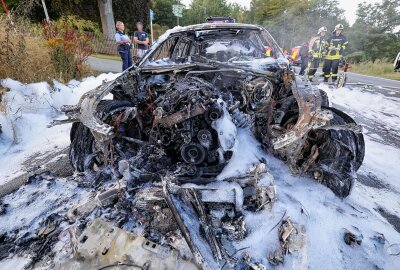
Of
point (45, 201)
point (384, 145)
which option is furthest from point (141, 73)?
point (384, 145)

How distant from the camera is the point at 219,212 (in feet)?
6.31

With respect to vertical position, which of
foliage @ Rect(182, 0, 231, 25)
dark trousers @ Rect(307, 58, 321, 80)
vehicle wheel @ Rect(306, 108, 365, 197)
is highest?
foliage @ Rect(182, 0, 231, 25)

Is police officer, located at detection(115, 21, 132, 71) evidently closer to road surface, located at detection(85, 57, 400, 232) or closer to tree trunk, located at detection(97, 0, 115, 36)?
A: road surface, located at detection(85, 57, 400, 232)

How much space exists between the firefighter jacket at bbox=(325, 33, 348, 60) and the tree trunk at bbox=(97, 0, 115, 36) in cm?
1375

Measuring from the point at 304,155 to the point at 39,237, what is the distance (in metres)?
2.30

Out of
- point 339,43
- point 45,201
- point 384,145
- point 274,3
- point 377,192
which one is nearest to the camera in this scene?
point 45,201

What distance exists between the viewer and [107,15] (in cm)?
1602

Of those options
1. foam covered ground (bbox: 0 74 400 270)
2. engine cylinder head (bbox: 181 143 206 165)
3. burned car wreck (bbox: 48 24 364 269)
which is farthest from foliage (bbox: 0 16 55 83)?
engine cylinder head (bbox: 181 143 206 165)

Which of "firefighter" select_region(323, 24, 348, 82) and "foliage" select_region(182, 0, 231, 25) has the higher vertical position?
"foliage" select_region(182, 0, 231, 25)

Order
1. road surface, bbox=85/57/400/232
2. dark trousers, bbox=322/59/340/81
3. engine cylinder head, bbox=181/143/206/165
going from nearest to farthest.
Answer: engine cylinder head, bbox=181/143/206/165
road surface, bbox=85/57/400/232
dark trousers, bbox=322/59/340/81

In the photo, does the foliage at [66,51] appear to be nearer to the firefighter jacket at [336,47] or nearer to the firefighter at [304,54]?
the firefighter jacket at [336,47]

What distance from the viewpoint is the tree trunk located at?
51.4ft

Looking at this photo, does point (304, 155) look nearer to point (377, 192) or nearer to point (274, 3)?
point (377, 192)

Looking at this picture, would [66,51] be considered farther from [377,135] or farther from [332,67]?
[332,67]
